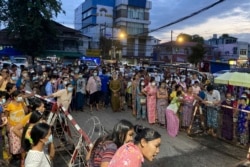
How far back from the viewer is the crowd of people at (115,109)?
3014 millimetres

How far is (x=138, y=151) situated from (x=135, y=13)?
7293 centimetres

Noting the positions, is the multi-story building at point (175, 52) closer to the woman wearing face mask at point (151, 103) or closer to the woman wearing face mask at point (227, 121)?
the woman wearing face mask at point (151, 103)

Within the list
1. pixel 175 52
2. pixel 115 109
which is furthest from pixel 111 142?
pixel 175 52

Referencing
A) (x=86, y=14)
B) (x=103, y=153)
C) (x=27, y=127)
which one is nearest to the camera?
(x=103, y=153)

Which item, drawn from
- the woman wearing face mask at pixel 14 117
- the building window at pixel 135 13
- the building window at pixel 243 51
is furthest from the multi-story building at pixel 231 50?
the woman wearing face mask at pixel 14 117

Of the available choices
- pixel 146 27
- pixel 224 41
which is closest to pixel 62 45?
pixel 146 27

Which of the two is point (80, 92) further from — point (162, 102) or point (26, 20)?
point (26, 20)

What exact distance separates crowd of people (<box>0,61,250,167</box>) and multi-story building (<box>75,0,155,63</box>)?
56254mm

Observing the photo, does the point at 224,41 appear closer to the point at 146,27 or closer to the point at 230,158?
the point at 146,27

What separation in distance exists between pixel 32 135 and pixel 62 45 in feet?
144

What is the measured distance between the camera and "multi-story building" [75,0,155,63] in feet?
230

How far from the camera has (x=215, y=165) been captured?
22.5ft

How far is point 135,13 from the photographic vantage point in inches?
2867

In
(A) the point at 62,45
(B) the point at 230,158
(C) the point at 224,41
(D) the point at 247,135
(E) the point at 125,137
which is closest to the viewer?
(E) the point at 125,137
